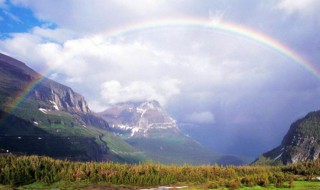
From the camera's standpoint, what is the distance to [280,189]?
301 feet

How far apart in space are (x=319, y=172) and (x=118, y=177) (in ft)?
315

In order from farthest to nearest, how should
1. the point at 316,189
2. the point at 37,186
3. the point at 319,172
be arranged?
the point at 37,186 → the point at 319,172 → the point at 316,189

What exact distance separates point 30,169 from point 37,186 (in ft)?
71.4

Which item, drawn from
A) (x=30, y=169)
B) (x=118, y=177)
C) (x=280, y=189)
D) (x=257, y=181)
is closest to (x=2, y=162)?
(x=30, y=169)

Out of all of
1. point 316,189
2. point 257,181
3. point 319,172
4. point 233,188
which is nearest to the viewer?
point 316,189

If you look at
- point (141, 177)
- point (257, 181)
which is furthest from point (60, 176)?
point (257, 181)

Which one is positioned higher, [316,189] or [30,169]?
[30,169]

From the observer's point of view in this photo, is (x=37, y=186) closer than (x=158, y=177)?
Yes

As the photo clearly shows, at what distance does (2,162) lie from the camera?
19488 centimetres

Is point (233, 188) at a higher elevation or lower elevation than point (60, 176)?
lower

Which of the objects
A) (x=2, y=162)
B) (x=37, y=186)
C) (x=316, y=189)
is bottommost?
(x=316, y=189)

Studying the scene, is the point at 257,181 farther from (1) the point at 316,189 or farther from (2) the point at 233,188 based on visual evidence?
(1) the point at 316,189

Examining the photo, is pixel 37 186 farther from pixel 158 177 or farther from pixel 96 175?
pixel 158 177

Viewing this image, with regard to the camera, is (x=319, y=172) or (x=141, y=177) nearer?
(x=319, y=172)
